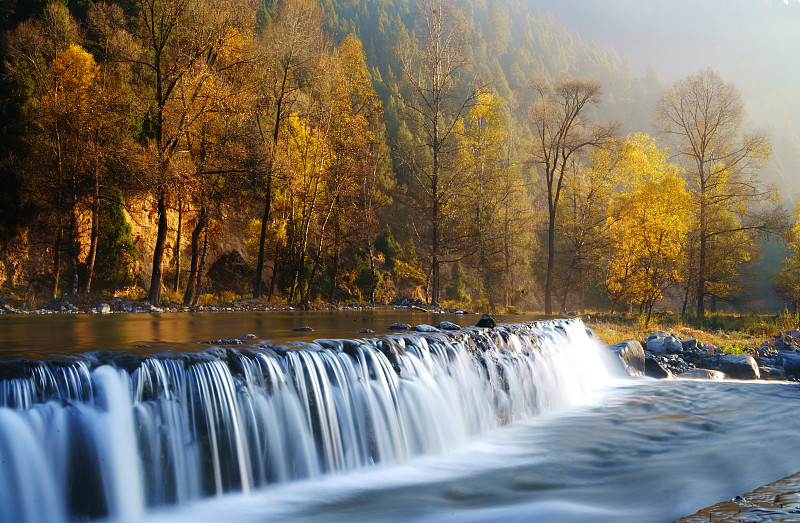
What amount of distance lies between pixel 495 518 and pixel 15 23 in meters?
33.6

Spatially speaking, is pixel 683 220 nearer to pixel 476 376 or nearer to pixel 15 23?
pixel 476 376

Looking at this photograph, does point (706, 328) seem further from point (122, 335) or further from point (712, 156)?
point (122, 335)

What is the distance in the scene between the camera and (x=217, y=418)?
5.29 meters

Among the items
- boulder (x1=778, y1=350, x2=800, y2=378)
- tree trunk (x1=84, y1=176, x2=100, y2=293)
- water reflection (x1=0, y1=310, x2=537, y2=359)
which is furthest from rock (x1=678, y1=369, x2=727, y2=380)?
tree trunk (x1=84, y1=176, x2=100, y2=293)

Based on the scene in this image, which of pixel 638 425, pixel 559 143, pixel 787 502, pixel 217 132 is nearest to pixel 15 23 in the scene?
pixel 217 132

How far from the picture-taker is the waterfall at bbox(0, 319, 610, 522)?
169 inches

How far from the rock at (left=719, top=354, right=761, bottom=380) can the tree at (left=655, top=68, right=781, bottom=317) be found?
618 inches

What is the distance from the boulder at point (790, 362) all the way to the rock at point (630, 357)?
3388 millimetres

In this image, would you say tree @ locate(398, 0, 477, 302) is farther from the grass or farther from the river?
the river

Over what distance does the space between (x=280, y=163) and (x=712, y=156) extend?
24375mm

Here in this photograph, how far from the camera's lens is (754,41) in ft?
630

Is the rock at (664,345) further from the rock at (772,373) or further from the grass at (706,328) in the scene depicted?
the rock at (772,373)

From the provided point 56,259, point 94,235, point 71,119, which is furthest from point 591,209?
point 56,259

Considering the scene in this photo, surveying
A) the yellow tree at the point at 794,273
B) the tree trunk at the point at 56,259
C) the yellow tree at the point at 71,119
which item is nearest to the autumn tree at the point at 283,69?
the yellow tree at the point at 71,119
